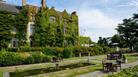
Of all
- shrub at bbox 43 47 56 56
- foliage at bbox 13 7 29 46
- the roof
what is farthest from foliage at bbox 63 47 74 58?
the roof

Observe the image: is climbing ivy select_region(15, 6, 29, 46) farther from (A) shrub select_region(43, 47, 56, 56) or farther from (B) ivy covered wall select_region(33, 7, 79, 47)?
(A) shrub select_region(43, 47, 56, 56)

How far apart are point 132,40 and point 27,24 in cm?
2847

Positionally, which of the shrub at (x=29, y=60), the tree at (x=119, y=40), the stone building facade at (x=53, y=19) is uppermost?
the stone building facade at (x=53, y=19)

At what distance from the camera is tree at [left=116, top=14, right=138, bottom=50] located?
236 ft

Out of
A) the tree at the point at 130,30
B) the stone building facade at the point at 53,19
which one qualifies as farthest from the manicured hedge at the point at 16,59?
the tree at the point at 130,30

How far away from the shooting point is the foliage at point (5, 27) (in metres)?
51.0

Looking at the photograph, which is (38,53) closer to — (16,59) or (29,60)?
(29,60)

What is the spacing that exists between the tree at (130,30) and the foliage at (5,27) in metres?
32.1

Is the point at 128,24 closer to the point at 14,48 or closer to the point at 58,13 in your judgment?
the point at 58,13

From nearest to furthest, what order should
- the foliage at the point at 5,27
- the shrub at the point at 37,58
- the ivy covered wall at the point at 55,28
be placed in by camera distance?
the shrub at the point at 37,58
the foliage at the point at 5,27
the ivy covered wall at the point at 55,28

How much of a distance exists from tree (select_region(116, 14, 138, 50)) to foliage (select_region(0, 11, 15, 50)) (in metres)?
32.1

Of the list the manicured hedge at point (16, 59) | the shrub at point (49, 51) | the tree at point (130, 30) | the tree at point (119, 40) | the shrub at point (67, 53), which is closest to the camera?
the manicured hedge at point (16, 59)

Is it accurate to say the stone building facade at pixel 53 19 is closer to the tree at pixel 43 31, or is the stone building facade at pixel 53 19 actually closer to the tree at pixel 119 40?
the tree at pixel 43 31

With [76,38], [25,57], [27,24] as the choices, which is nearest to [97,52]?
[76,38]
